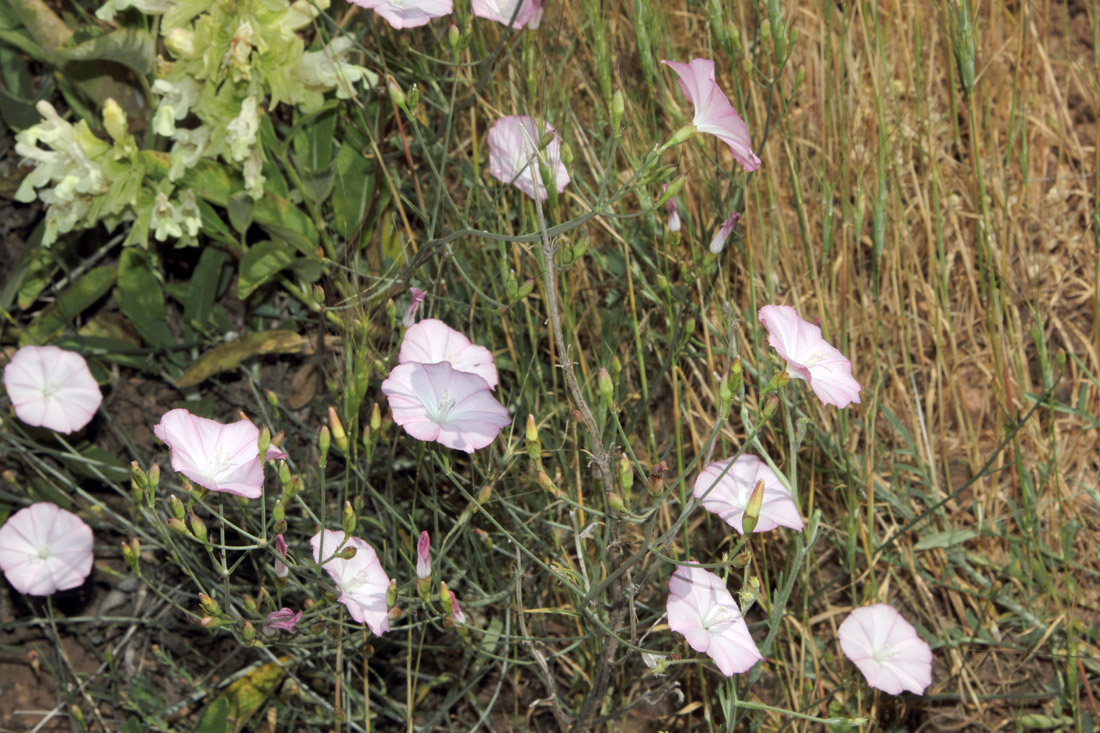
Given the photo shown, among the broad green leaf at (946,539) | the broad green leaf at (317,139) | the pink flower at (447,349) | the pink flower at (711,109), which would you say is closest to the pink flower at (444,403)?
the pink flower at (447,349)

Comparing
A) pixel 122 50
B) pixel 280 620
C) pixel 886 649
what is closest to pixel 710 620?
pixel 886 649

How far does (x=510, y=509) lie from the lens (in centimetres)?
138

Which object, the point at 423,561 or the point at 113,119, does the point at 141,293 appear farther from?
the point at 423,561

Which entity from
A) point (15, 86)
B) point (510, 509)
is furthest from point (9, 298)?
point (510, 509)

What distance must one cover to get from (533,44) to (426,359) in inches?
19.8

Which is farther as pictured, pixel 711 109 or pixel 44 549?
pixel 44 549

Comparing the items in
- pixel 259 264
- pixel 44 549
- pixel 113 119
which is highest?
pixel 113 119

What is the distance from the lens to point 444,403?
1223 mm

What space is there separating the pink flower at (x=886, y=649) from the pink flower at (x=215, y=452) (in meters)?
0.83

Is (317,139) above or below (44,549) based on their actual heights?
above

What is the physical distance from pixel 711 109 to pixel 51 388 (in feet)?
3.89

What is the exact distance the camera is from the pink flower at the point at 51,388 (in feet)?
5.07

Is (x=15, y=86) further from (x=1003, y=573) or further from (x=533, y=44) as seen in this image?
(x=1003, y=573)

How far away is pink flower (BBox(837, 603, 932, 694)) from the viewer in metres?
1.33
